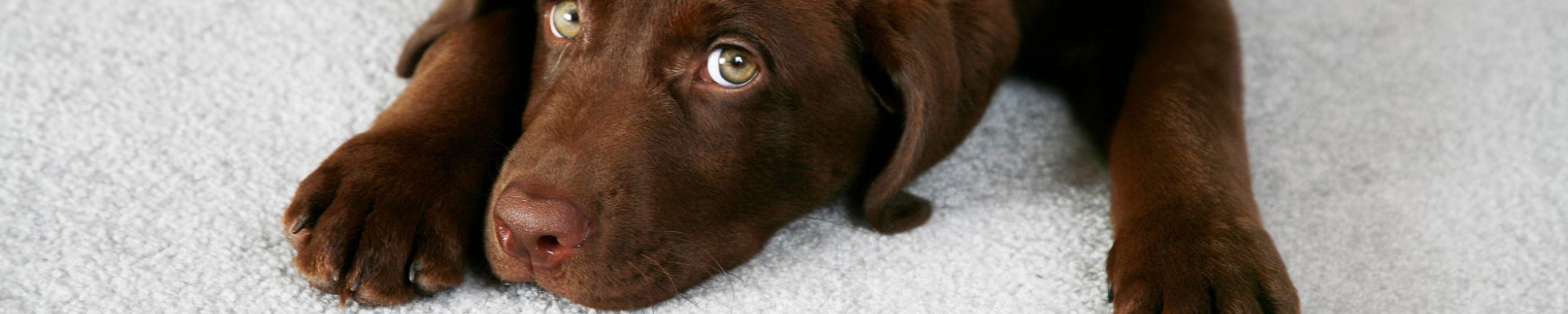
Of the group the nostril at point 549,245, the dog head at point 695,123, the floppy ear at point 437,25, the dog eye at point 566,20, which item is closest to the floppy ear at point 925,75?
the dog head at point 695,123

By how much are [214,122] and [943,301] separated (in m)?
1.40

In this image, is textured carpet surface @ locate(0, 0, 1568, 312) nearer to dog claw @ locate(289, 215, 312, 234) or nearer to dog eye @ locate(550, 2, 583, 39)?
dog claw @ locate(289, 215, 312, 234)

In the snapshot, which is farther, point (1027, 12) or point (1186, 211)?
point (1027, 12)

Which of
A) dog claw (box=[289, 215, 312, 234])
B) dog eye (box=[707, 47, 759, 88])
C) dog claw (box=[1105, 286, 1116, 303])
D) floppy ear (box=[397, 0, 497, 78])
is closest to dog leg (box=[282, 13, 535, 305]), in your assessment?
dog claw (box=[289, 215, 312, 234])

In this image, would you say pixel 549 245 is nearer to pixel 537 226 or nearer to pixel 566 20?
pixel 537 226

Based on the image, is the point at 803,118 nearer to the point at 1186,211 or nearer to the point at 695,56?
the point at 695,56

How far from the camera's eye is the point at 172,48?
278 centimetres

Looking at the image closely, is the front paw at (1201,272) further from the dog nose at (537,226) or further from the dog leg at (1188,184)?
the dog nose at (537,226)

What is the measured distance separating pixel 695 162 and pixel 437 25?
75 cm

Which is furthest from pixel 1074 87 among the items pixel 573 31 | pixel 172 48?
pixel 172 48

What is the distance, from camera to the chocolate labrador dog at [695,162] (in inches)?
76.2

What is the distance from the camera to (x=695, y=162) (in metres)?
2.00

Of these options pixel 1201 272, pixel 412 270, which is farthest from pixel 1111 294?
pixel 412 270

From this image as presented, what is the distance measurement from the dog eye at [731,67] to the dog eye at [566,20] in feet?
0.77
